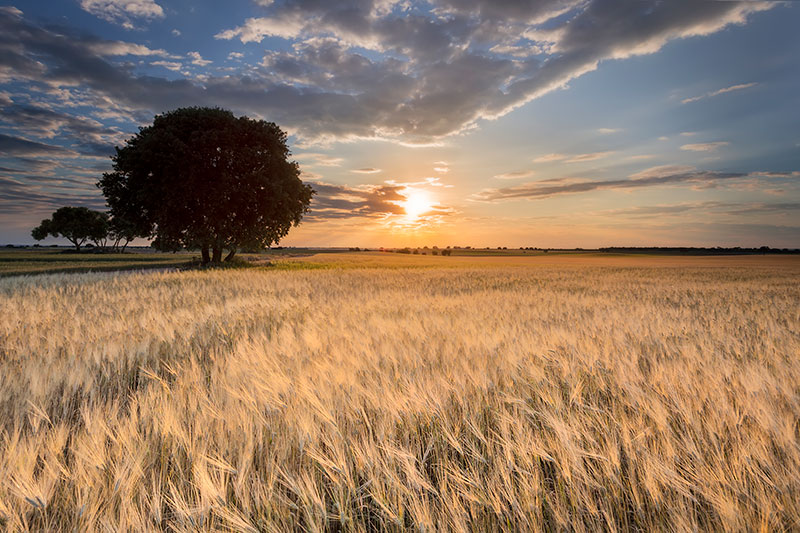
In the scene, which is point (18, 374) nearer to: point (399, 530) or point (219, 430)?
point (219, 430)

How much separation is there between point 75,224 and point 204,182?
86.0m

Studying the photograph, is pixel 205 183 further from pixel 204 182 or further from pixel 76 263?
pixel 76 263

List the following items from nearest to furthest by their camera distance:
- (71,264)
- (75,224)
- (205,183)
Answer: (205,183) < (71,264) < (75,224)

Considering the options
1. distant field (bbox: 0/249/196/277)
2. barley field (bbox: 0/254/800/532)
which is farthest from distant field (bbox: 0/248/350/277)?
barley field (bbox: 0/254/800/532)

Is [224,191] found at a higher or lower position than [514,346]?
higher

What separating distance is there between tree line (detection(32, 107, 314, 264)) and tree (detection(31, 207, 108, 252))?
74.3m

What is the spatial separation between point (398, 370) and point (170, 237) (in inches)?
1130

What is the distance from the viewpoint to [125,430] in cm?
191

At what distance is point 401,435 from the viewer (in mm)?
2113

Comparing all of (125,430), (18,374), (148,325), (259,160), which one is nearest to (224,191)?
(259,160)

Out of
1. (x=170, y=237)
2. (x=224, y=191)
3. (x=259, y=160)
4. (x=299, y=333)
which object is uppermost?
(x=259, y=160)

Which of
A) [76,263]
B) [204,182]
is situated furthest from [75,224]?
[204,182]

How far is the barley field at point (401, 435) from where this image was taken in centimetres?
141

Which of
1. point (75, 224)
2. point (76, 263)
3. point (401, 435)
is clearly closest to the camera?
point (401, 435)
